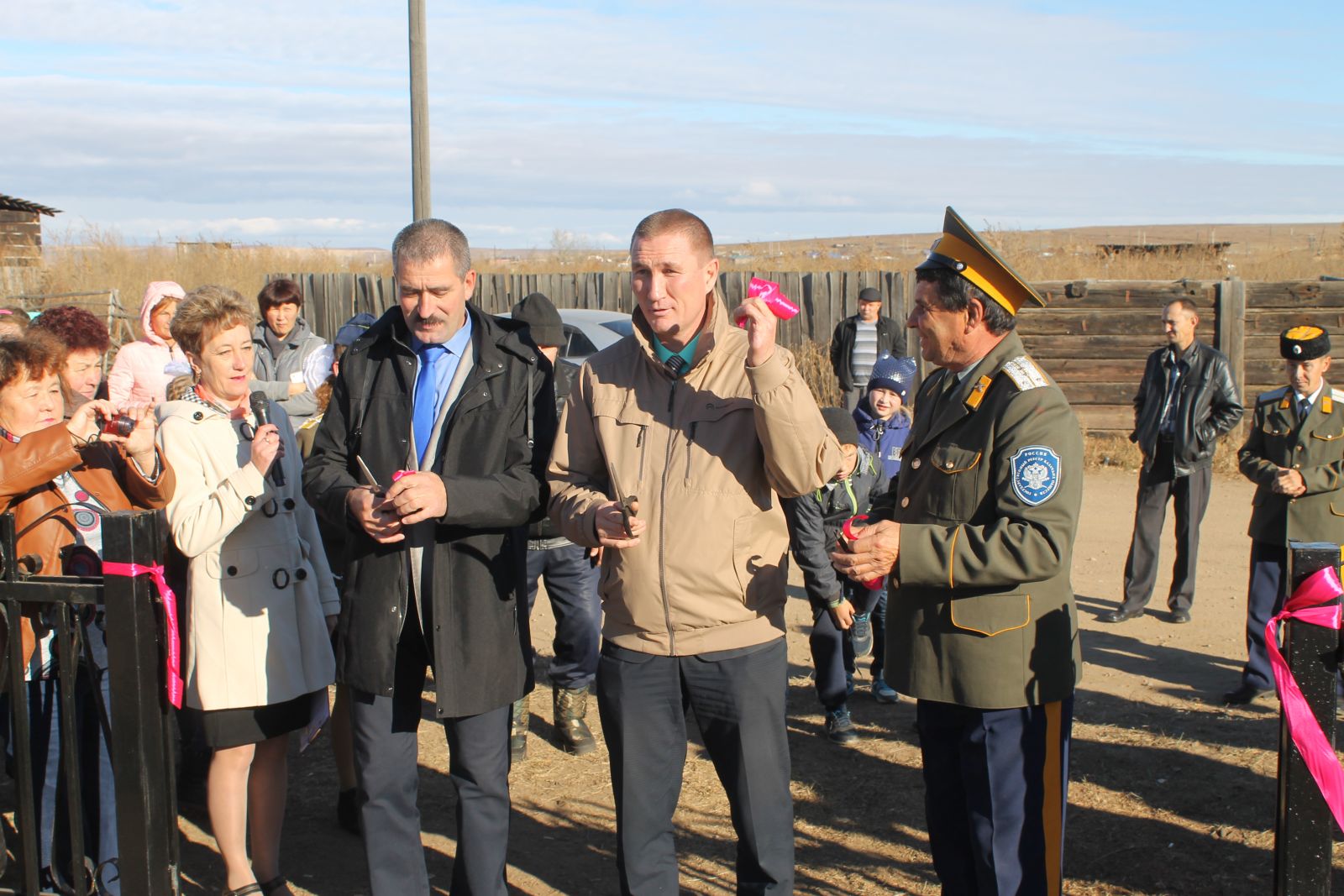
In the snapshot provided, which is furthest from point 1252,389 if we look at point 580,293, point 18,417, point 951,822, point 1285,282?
point 18,417

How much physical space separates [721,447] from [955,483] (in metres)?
0.62

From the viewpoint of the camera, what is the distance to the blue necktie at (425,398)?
337cm

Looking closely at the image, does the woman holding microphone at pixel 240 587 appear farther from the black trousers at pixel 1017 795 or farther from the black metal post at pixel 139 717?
the black trousers at pixel 1017 795

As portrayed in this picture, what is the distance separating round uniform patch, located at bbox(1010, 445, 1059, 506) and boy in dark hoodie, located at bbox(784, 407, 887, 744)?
1285 millimetres

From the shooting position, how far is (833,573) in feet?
15.1

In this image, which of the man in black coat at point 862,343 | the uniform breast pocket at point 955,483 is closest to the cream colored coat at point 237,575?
the uniform breast pocket at point 955,483

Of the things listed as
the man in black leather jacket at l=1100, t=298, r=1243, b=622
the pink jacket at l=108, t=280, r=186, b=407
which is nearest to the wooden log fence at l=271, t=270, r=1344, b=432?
the man in black leather jacket at l=1100, t=298, r=1243, b=622

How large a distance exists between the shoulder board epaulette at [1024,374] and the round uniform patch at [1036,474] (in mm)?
171

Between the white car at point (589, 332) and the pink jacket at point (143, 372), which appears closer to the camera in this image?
the pink jacket at point (143, 372)

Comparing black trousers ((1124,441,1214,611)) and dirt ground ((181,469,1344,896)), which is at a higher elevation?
black trousers ((1124,441,1214,611))

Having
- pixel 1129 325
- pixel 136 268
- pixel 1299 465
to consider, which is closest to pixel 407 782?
pixel 1299 465

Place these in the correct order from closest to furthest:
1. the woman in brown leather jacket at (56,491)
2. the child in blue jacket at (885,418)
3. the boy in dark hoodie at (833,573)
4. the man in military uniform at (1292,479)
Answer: the woman in brown leather jacket at (56,491), the boy in dark hoodie at (833,573), the child in blue jacket at (885,418), the man in military uniform at (1292,479)

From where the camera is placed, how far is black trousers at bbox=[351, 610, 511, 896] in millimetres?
3279

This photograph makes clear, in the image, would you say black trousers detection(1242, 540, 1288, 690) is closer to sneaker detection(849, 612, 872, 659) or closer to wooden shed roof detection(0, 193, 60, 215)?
sneaker detection(849, 612, 872, 659)
